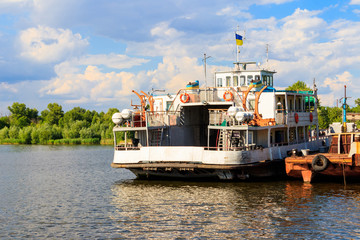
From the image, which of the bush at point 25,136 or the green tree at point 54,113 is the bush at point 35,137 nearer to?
the bush at point 25,136

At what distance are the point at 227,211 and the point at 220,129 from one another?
8788 mm

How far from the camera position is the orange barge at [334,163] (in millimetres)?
27281

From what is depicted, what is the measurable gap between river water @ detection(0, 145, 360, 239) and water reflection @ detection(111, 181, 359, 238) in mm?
39

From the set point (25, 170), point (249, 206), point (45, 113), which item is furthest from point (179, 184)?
point (45, 113)

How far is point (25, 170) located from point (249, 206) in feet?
84.3

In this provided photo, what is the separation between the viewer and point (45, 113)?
134125mm

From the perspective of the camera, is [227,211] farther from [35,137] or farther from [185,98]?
[35,137]

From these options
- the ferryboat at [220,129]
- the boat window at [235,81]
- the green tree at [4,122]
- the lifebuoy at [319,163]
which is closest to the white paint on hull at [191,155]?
the ferryboat at [220,129]

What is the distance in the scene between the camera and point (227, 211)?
21922 millimetres

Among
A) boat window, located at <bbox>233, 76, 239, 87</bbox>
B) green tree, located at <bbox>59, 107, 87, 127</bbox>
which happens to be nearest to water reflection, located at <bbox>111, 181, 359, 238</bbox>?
boat window, located at <bbox>233, 76, 239, 87</bbox>

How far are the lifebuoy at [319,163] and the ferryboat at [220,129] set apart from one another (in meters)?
2.91

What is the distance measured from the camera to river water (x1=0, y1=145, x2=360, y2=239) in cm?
1878

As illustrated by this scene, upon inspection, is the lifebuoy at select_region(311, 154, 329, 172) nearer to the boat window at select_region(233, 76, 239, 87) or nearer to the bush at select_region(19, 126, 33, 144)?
the boat window at select_region(233, 76, 239, 87)

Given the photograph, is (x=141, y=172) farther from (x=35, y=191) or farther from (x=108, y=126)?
(x=108, y=126)
